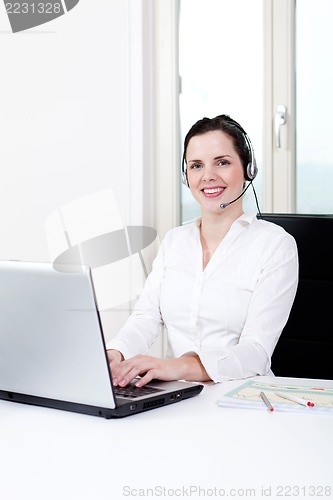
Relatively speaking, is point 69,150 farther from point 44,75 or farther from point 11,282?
point 11,282

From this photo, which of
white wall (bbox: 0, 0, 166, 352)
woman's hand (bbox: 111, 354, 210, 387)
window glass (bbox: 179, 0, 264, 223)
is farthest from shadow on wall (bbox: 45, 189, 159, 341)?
woman's hand (bbox: 111, 354, 210, 387)

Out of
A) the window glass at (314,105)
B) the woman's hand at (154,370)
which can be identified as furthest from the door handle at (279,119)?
the woman's hand at (154,370)

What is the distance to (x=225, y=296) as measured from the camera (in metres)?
1.86

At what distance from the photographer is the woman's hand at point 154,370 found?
1.38 metres

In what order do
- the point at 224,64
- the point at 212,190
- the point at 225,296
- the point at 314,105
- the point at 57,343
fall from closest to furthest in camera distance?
the point at 57,343 → the point at 225,296 → the point at 212,190 → the point at 314,105 → the point at 224,64

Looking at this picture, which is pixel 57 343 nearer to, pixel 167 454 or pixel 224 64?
pixel 167 454

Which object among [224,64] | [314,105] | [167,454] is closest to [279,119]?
[314,105]

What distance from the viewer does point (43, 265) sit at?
1165 millimetres

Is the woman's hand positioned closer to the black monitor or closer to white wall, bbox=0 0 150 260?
the black monitor

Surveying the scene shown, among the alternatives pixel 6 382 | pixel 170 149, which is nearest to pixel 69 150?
pixel 170 149

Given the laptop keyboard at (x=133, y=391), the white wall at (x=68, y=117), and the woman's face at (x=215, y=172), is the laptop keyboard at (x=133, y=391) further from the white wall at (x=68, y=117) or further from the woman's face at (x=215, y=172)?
the white wall at (x=68, y=117)

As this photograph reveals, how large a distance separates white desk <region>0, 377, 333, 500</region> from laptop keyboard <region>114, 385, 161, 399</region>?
5 centimetres

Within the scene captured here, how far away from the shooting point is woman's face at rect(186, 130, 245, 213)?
1.98m

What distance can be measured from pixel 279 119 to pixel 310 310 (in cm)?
108
